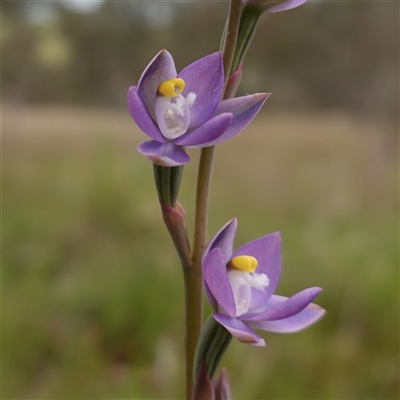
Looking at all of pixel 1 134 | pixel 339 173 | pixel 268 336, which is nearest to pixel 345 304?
pixel 268 336

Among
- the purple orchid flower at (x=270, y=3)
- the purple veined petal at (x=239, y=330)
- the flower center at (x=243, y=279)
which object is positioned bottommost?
the purple veined petal at (x=239, y=330)

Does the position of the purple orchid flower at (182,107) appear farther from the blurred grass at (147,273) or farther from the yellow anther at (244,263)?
the blurred grass at (147,273)

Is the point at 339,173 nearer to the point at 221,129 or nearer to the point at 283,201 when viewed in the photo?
the point at 283,201

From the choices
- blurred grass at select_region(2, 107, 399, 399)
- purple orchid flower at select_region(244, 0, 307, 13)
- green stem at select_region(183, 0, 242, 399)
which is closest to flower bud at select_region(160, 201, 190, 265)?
green stem at select_region(183, 0, 242, 399)

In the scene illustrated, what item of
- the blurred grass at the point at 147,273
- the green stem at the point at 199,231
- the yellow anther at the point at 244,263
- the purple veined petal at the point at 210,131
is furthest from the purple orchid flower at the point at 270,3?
the blurred grass at the point at 147,273

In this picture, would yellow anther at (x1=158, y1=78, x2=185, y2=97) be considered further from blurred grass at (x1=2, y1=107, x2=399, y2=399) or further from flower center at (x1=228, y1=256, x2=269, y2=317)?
blurred grass at (x1=2, y1=107, x2=399, y2=399)

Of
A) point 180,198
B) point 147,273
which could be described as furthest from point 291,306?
point 180,198

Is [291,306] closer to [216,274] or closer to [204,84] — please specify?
[216,274]
